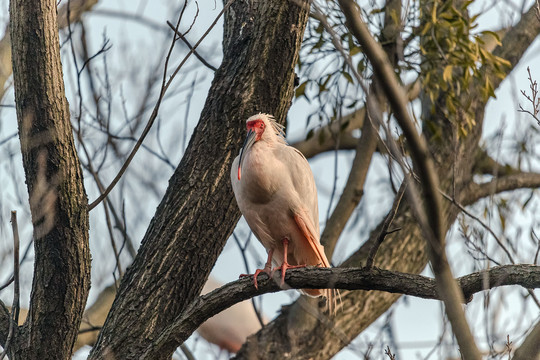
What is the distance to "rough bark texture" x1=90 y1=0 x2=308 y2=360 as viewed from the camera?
11.6ft

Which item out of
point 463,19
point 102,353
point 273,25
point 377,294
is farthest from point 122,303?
point 463,19

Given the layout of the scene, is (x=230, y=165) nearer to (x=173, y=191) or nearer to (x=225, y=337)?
(x=173, y=191)

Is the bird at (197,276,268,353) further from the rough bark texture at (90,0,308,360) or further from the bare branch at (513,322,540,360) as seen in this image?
the bare branch at (513,322,540,360)

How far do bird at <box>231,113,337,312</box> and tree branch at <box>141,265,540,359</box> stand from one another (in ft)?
1.65

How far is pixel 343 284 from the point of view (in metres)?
2.90

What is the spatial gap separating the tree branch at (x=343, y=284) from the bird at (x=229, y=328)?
2841 millimetres

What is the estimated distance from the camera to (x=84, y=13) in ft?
19.1

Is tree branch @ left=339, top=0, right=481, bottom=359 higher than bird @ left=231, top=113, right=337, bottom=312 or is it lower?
lower

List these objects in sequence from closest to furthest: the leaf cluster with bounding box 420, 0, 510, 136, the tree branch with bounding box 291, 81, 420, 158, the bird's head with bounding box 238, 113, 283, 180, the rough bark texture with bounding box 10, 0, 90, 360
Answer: the rough bark texture with bounding box 10, 0, 90, 360 < the bird's head with bounding box 238, 113, 283, 180 < the leaf cluster with bounding box 420, 0, 510, 136 < the tree branch with bounding box 291, 81, 420, 158

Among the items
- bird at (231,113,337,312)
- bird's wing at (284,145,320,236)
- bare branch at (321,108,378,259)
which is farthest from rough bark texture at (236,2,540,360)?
bird's wing at (284,145,320,236)

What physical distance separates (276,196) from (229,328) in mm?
2757

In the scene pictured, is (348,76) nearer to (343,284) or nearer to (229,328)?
(229,328)

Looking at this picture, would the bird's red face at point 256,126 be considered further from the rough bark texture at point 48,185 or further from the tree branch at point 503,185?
the tree branch at point 503,185

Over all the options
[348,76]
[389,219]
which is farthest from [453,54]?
[389,219]
